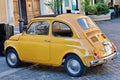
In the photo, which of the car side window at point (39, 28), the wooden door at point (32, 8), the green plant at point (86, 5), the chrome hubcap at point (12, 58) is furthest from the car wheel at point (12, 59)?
the green plant at point (86, 5)

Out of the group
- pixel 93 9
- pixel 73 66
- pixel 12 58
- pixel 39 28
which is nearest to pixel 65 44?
pixel 73 66

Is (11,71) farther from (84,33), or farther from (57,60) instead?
(84,33)

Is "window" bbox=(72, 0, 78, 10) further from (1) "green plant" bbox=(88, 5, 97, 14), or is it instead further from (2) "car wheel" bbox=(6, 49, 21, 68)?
(2) "car wheel" bbox=(6, 49, 21, 68)

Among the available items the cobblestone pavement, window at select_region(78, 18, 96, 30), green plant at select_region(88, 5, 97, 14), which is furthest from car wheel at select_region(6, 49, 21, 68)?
green plant at select_region(88, 5, 97, 14)

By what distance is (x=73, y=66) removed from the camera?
8352mm

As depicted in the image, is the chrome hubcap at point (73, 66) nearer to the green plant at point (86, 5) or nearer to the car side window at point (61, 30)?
the car side window at point (61, 30)

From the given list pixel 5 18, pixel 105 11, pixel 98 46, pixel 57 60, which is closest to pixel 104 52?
pixel 98 46

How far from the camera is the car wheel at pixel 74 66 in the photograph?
8219 mm

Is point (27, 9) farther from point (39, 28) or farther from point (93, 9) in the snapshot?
point (39, 28)

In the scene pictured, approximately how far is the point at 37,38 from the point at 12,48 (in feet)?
3.38

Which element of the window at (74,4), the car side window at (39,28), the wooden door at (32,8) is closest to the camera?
the car side window at (39,28)

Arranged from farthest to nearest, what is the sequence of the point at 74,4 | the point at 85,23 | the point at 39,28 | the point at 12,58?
the point at 74,4 < the point at 12,58 < the point at 39,28 < the point at 85,23

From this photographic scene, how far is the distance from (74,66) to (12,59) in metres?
2.16

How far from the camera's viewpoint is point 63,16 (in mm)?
8875
